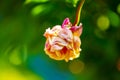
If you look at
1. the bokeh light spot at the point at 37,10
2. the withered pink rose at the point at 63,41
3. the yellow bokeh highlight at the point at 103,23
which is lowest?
the yellow bokeh highlight at the point at 103,23

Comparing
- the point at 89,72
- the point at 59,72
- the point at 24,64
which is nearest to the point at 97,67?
the point at 89,72

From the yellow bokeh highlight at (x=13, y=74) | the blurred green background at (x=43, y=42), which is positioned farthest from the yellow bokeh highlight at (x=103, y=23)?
the yellow bokeh highlight at (x=13, y=74)

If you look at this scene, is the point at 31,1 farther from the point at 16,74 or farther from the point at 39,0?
the point at 16,74

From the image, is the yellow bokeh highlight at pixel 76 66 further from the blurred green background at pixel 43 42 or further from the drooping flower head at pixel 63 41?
the drooping flower head at pixel 63 41

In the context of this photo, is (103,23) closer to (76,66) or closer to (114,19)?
(114,19)

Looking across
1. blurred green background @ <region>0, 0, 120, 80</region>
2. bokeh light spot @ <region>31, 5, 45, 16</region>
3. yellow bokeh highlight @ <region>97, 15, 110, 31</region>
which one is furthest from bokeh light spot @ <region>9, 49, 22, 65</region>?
yellow bokeh highlight @ <region>97, 15, 110, 31</region>

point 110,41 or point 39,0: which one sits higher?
point 39,0

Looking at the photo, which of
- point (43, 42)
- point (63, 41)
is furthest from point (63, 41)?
point (43, 42)
